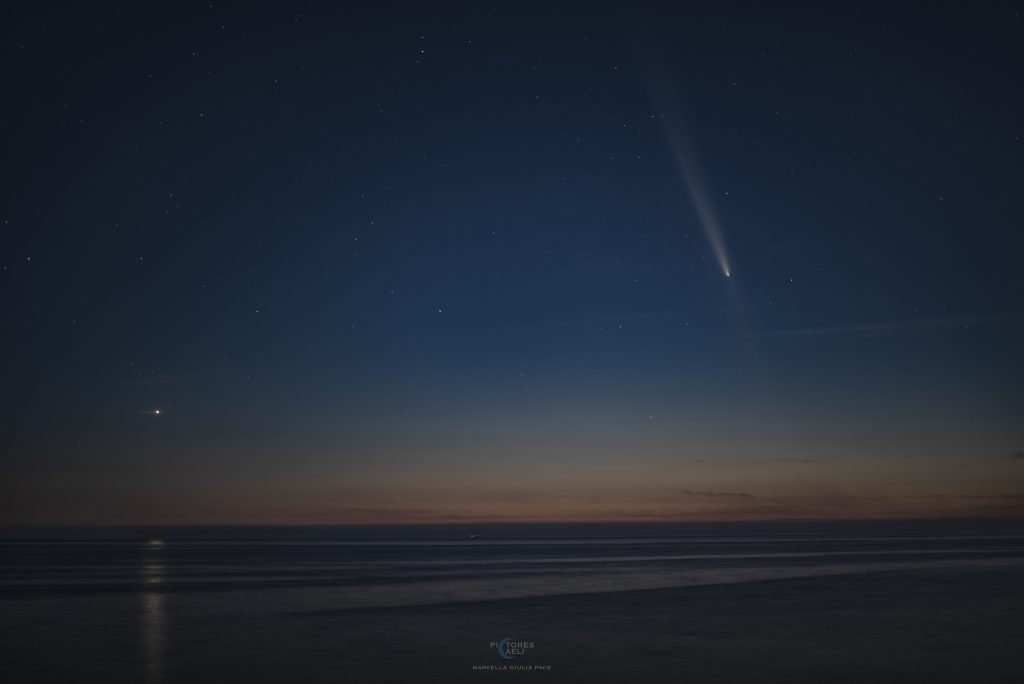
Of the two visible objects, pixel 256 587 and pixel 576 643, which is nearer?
pixel 576 643

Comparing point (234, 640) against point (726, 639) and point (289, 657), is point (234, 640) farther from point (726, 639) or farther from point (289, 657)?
point (726, 639)

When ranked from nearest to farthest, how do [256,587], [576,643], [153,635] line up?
[576,643] → [153,635] → [256,587]

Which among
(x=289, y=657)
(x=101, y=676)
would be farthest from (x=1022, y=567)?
(x=101, y=676)

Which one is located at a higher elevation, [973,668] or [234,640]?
[234,640]

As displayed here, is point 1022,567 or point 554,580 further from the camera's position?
point 1022,567

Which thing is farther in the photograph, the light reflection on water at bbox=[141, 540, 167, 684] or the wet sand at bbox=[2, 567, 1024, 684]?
the light reflection on water at bbox=[141, 540, 167, 684]

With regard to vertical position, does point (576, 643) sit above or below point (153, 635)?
below

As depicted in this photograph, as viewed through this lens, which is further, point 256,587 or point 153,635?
point 256,587

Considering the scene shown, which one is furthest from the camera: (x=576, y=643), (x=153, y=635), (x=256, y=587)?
(x=256, y=587)

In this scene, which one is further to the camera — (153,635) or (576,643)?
(153,635)

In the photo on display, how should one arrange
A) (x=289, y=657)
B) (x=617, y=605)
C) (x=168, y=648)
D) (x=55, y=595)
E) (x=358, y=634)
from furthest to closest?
1. (x=55, y=595)
2. (x=617, y=605)
3. (x=358, y=634)
4. (x=168, y=648)
5. (x=289, y=657)

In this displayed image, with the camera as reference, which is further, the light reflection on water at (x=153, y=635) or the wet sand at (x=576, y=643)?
the light reflection on water at (x=153, y=635)
